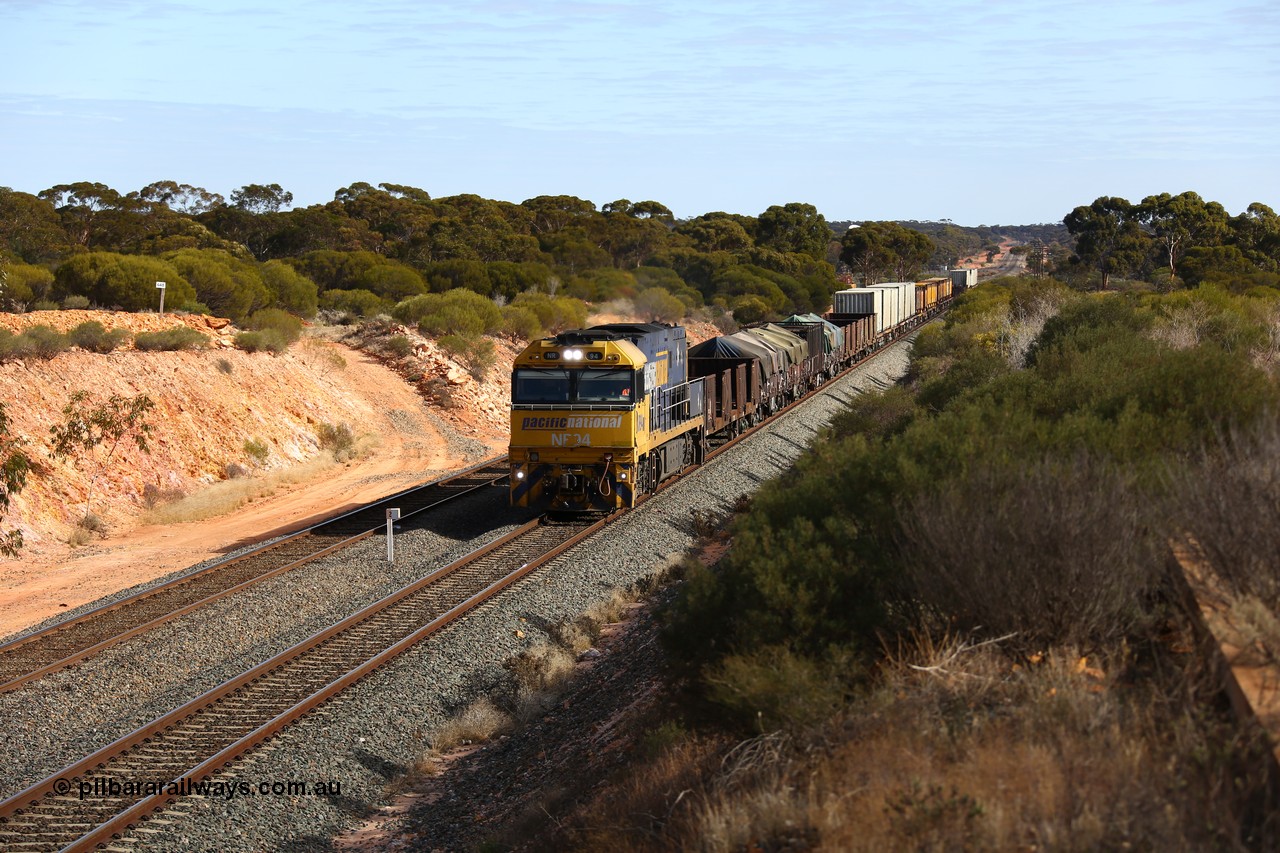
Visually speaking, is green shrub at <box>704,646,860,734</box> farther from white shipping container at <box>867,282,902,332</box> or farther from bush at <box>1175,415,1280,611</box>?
white shipping container at <box>867,282,902,332</box>

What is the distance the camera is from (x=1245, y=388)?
476 inches

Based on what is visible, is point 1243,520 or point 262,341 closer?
point 1243,520

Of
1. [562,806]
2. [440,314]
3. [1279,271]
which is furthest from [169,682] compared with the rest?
[1279,271]

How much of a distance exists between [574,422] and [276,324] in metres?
24.5

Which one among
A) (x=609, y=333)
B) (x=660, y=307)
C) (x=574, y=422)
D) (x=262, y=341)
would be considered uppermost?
(x=660, y=307)

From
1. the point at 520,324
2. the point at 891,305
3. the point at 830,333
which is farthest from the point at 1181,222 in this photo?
the point at 520,324

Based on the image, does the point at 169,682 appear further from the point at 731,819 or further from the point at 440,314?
the point at 440,314

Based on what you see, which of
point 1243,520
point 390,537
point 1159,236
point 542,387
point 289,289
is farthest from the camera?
point 1159,236

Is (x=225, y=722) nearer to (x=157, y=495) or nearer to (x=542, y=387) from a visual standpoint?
(x=542, y=387)

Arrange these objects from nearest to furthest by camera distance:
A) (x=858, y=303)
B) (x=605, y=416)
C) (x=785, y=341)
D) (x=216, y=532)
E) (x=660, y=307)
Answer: (x=605, y=416) → (x=216, y=532) → (x=785, y=341) → (x=858, y=303) → (x=660, y=307)

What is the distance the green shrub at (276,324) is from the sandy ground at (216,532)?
18.2 ft

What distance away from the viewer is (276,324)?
131ft

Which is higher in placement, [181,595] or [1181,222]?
[1181,222]

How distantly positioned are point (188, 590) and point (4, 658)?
10.8 feet
